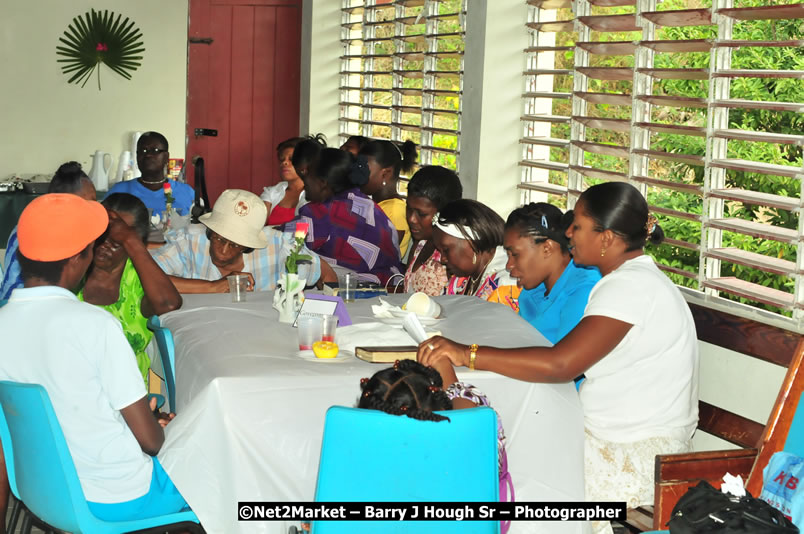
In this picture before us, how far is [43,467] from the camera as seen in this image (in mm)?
2369

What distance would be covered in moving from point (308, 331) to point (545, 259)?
99cm

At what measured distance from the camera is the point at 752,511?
6.91 feet

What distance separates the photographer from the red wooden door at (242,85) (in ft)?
29.7

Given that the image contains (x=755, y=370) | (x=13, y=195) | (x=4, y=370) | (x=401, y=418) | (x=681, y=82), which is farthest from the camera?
(x=13, y=195)

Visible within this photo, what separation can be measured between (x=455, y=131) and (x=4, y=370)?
3804 millimetres

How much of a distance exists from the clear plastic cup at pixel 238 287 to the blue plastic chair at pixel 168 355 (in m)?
0.31

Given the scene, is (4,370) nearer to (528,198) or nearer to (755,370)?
(755,370)

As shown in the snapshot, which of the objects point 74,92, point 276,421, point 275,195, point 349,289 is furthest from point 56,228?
point 74,92

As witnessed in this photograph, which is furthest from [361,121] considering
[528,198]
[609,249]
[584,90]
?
[609,249]

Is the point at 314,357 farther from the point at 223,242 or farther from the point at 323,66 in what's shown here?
the point at 323,66

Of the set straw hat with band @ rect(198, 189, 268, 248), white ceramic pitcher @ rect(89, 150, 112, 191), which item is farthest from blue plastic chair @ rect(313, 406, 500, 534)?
white ceramic pitcher @ rect(89, 150, 112, 191)

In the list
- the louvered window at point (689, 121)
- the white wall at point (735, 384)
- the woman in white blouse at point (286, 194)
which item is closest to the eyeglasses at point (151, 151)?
the woman in white blouse at point (286, 194)

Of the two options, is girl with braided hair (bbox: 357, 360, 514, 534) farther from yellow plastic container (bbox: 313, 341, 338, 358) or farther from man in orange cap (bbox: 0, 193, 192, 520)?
man in orange cap (bbox: 0, 193, 192, 520)

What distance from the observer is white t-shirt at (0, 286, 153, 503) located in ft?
7.48
